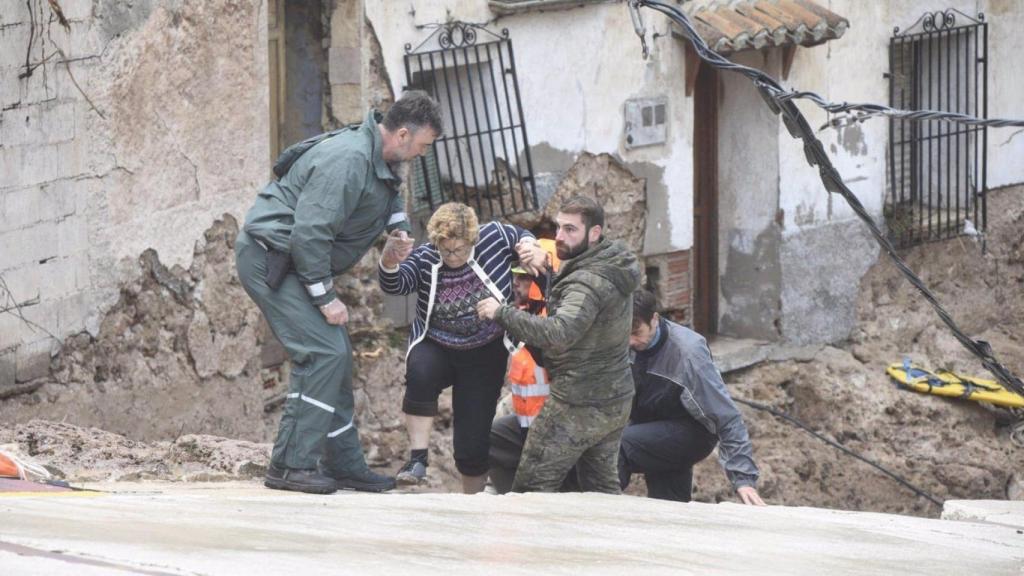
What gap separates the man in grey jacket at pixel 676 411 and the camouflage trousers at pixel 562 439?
563 mm

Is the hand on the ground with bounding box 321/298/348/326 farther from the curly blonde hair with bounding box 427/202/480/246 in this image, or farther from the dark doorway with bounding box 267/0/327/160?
the dark doorway with bounding box 267/0/327/160

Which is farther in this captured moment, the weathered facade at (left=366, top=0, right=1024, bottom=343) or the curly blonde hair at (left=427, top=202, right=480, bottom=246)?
the weathered facade at (left=366, top=0, right=1024, bottom=343)

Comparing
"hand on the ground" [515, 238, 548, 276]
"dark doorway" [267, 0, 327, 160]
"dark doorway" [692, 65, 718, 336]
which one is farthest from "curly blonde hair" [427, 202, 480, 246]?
"dark doorway" [692, 65, 718, 336]

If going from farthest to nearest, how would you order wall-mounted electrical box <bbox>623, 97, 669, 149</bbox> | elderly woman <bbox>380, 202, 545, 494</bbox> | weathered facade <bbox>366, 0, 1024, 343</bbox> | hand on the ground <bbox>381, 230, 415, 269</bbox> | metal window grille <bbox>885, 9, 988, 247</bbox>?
metal window grille <bbox>885, 9, 988, 247</bbox> < wall-mounted electrical box <bbox>623, 97, 669, 149</bbox> < weathered facade <bbox>366, 0, 1024, 343</bbox> < elderly woman <bbox>380, 202, 545, 494</bbox> < hand on the ground <bbox>381, 230, 415, 269</bbox>

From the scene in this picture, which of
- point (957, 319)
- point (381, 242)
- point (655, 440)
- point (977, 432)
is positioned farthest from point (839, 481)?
point (655, 440)

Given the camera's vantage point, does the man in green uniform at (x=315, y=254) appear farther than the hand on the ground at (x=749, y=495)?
No

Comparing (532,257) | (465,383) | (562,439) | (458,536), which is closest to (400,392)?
(465,383)

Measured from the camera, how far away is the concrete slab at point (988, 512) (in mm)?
6092

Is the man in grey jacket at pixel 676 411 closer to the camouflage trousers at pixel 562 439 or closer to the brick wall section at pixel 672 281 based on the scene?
the camouflage trousers at pixel 562 439

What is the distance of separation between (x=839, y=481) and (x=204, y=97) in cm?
526

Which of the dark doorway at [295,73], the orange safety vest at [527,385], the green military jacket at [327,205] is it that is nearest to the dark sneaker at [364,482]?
the orange safety vest at [527,385]

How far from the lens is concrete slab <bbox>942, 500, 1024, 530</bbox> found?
6.09 meters

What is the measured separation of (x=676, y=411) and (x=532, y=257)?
3.38 feet

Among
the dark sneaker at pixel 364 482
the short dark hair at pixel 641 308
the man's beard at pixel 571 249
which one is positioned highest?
the man's beard at pixel 571 249
